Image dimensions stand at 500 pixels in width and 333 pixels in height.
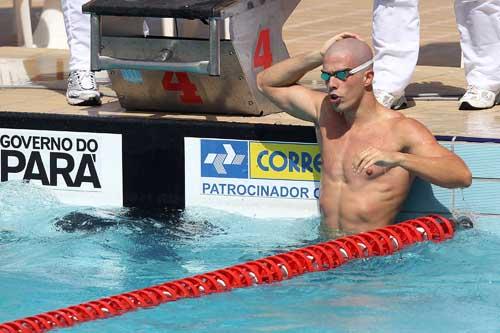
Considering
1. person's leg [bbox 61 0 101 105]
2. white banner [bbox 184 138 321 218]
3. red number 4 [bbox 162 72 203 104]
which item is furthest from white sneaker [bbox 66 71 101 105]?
white banner [bbox 184 138 321 218]

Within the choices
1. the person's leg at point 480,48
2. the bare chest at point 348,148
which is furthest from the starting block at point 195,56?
the person's leg at point 480,48

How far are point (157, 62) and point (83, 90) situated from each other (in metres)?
0.79

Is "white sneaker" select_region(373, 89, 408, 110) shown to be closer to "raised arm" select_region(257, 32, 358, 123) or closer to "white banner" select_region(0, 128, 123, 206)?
"raised arm" select_region(257, 32, 358, 123)

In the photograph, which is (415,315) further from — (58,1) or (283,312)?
(58,1)

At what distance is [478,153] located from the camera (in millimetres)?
5688

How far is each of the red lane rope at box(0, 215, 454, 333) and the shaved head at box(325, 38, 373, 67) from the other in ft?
2.43

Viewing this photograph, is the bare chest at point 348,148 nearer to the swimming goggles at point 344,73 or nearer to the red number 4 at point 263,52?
the swimming goggles at point 344,73

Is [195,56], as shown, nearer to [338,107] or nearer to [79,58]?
[79,58]

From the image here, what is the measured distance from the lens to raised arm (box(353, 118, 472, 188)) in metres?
5.01

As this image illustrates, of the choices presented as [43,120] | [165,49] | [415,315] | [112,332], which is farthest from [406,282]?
[43,120]

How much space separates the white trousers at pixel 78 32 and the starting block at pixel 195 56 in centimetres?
35

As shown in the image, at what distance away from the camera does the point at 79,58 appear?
22.0 feet

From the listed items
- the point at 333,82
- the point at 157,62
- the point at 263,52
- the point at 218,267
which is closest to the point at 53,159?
the point at 157,62

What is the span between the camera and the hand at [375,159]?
4970 mm
